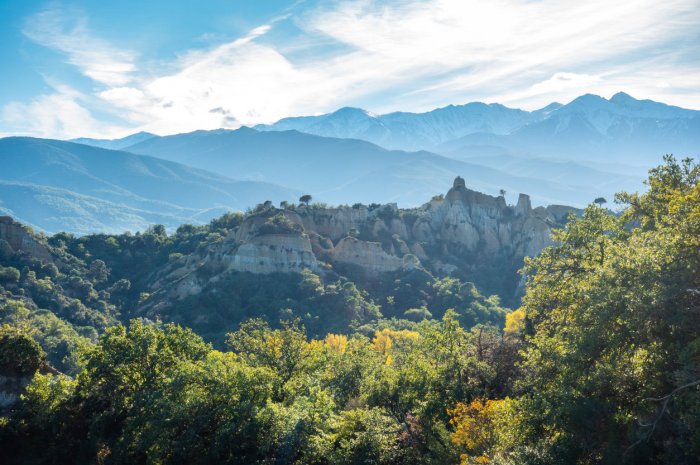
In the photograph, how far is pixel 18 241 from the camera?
84562 mm

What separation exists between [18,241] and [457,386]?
282ft

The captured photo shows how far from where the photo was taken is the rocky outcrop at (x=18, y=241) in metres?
82.9

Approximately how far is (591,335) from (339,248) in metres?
78.7

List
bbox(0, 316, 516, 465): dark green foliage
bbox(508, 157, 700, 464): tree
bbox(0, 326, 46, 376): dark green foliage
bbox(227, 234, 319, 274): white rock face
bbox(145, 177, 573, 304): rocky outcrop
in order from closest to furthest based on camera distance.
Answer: bbox(508, 157, 700, 464): tree < bbox(0, 316, 516, 465): dark green foliage < bbox(0, 326, 46, 376): dark green foliage < bbox(227, 234, 319, 274): white rock face < bbox(145, 177, 573, 304): rocky outcrop

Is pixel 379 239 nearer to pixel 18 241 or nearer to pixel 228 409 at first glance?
pixel 18 241

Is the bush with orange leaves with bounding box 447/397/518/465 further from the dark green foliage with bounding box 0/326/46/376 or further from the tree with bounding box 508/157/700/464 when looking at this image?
the dark green foliage with bounding box 0/326/46/376

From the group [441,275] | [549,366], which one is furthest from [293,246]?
[549,366]

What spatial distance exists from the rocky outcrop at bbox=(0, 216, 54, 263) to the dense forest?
216 ft

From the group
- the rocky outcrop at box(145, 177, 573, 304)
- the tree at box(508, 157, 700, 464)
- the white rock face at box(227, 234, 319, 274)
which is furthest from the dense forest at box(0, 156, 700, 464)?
the rocky outcrop at box(145, 177, 573, 304)

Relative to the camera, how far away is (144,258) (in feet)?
334

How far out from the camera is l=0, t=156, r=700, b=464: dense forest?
15.5 meters

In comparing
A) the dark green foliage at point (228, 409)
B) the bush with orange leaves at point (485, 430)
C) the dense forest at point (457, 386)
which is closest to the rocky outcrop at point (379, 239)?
the dense forest at point (457, 386)

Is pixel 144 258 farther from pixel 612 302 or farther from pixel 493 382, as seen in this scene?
pixel 612 302

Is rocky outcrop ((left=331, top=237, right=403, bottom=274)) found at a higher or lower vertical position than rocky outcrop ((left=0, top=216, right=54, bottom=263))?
lower
